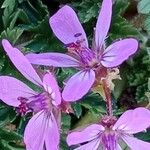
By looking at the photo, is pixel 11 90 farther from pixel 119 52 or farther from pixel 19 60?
pixel 119 52

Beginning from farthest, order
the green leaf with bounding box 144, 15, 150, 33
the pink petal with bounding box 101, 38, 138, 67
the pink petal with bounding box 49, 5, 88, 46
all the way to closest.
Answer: the green leaf with bounding box 144, 15, 150, 33
the pink petal with bounding box 49, 5, 88, 46
the pink petal with bounding box 101, 38, 138, 67

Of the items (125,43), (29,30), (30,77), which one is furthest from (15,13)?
(125,43)

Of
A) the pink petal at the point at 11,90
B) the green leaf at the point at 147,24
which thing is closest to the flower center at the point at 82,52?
the pink petal at the point at 11,90

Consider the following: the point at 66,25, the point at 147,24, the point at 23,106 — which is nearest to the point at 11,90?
the point at 23,106

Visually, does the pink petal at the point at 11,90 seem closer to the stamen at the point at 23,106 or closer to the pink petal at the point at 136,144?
the stamen at the point at 23,106

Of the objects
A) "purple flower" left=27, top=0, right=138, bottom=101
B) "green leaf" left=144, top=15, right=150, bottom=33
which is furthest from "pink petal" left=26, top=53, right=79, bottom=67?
"green leaf" left=144, top=15, right=150, bottom=33

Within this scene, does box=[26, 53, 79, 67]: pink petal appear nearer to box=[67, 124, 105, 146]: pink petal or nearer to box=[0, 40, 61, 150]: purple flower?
box=[0, 40, 61, 150]: purple flower

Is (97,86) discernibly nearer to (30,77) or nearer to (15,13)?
(30,77)
